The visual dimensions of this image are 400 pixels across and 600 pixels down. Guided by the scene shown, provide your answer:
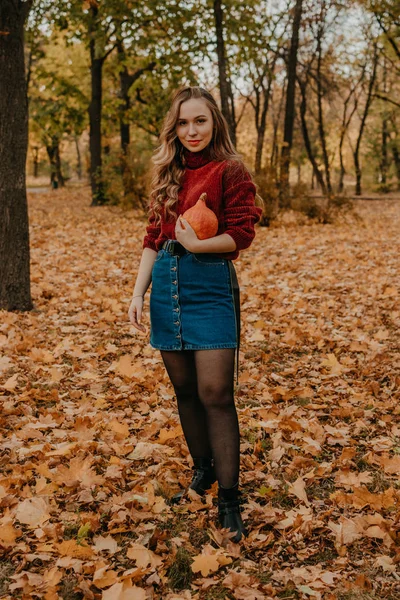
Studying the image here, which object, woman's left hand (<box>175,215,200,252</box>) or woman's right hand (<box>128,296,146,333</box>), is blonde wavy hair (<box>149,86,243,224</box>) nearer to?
woman's left hand (<box>175,215,200,252</box>)

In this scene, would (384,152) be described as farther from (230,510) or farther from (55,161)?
(230,510)

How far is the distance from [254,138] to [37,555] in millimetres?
41440

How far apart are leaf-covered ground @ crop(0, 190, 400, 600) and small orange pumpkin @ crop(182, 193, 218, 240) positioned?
139 cm

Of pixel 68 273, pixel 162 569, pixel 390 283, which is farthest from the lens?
pixel 68 273

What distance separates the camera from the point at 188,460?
3.41 meters

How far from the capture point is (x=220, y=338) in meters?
2.50

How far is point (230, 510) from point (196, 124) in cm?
179

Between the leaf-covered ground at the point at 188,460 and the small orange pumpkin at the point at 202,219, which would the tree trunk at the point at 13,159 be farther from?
the small orange pumpkin at the point at 202,219

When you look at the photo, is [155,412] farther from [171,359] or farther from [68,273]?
[68,273]

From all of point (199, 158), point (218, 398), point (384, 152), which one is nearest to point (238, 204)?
point (199, 158)

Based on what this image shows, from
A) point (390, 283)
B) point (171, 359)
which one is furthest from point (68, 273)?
point (171, 359)

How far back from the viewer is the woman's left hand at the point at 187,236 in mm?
2398

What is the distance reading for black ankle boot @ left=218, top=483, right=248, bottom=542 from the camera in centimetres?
261

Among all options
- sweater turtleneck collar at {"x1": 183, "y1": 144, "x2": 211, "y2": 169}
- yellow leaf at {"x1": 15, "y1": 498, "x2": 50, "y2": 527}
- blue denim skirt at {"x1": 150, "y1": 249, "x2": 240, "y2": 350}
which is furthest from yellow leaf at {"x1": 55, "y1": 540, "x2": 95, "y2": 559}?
sweater turtleneck collar at {"x1": 183, "y1": 144, "x2": 211, "y2": 169}
